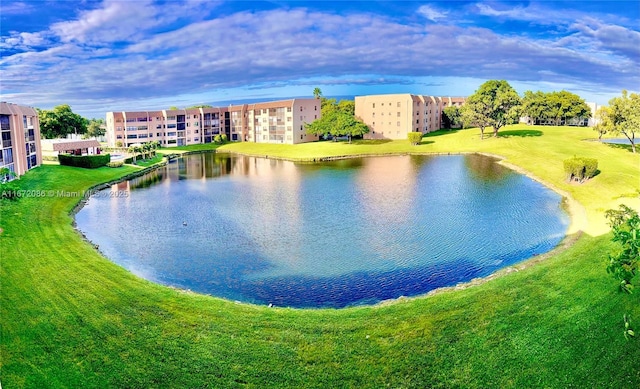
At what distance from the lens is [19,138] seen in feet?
154

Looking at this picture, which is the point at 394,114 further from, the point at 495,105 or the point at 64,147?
the point at 64,147

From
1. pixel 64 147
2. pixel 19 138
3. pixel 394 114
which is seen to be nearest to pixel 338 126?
pixel 394 114

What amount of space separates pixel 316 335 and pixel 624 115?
55.7 meters

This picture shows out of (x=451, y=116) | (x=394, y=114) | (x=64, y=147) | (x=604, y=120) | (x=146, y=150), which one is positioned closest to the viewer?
(x=604, y=120)

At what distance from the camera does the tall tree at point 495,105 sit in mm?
76956

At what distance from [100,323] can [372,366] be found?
922 cm

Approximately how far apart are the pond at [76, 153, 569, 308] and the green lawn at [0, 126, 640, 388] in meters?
2.92

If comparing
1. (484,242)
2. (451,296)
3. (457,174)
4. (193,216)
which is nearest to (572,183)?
(457,174)

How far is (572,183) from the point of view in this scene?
41.3 metres

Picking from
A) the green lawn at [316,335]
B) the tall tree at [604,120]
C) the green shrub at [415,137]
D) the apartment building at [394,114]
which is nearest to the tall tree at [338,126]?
the apartment building at [394,114]

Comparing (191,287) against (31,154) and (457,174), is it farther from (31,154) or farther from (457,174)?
(31,154)

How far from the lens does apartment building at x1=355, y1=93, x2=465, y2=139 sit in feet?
300

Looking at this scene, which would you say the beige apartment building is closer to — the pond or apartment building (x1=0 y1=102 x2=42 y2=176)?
apartment building (x1=0 y1=102 x2=42 y2=176)

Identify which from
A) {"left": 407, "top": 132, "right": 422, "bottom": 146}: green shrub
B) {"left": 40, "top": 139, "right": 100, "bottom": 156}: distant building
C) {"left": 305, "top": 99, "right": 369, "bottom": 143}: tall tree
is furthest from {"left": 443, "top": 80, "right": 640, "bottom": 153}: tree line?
{"left": 40, "top": 139, "right": 100, "bottom": 156}: distant building
